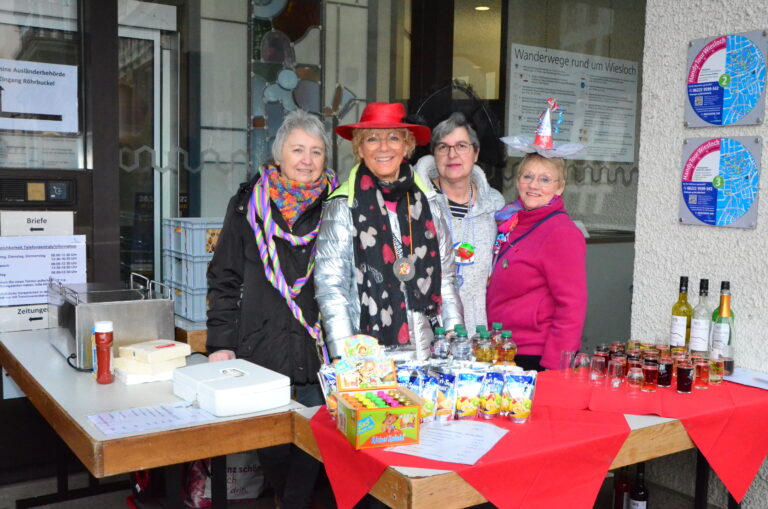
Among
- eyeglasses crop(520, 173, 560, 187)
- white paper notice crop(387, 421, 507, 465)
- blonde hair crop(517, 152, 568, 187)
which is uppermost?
blonde hair crop(517, 152, 568, 187)

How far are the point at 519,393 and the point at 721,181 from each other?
1314 millimetres

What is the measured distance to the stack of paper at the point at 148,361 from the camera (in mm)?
2461

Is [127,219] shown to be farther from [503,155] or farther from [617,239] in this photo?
[617,239]

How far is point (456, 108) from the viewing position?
140 inches

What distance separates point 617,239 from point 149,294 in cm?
346

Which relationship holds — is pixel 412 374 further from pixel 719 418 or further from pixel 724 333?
pixel 724 333

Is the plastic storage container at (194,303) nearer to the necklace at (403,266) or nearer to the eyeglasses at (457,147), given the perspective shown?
the necklace at (403,266)

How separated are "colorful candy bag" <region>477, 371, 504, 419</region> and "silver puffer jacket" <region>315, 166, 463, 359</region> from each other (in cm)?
61

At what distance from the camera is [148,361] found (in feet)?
8.07

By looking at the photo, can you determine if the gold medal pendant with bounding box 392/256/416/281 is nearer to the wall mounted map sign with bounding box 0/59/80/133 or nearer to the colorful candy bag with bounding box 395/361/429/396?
the colorful candy bag with bounding box 395/361/429/396

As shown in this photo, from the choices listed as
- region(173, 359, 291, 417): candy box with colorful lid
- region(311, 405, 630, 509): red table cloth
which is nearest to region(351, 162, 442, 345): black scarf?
region(173, 359, 291, 417): candy box with colorful lid

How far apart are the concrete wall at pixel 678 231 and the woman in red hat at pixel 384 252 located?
0.83m

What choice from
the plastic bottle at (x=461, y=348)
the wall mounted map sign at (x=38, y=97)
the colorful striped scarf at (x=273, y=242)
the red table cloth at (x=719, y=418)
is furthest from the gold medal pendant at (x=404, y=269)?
the wall mounted map sign at (x=38, y=97)

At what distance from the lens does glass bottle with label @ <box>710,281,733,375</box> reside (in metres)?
2.64
